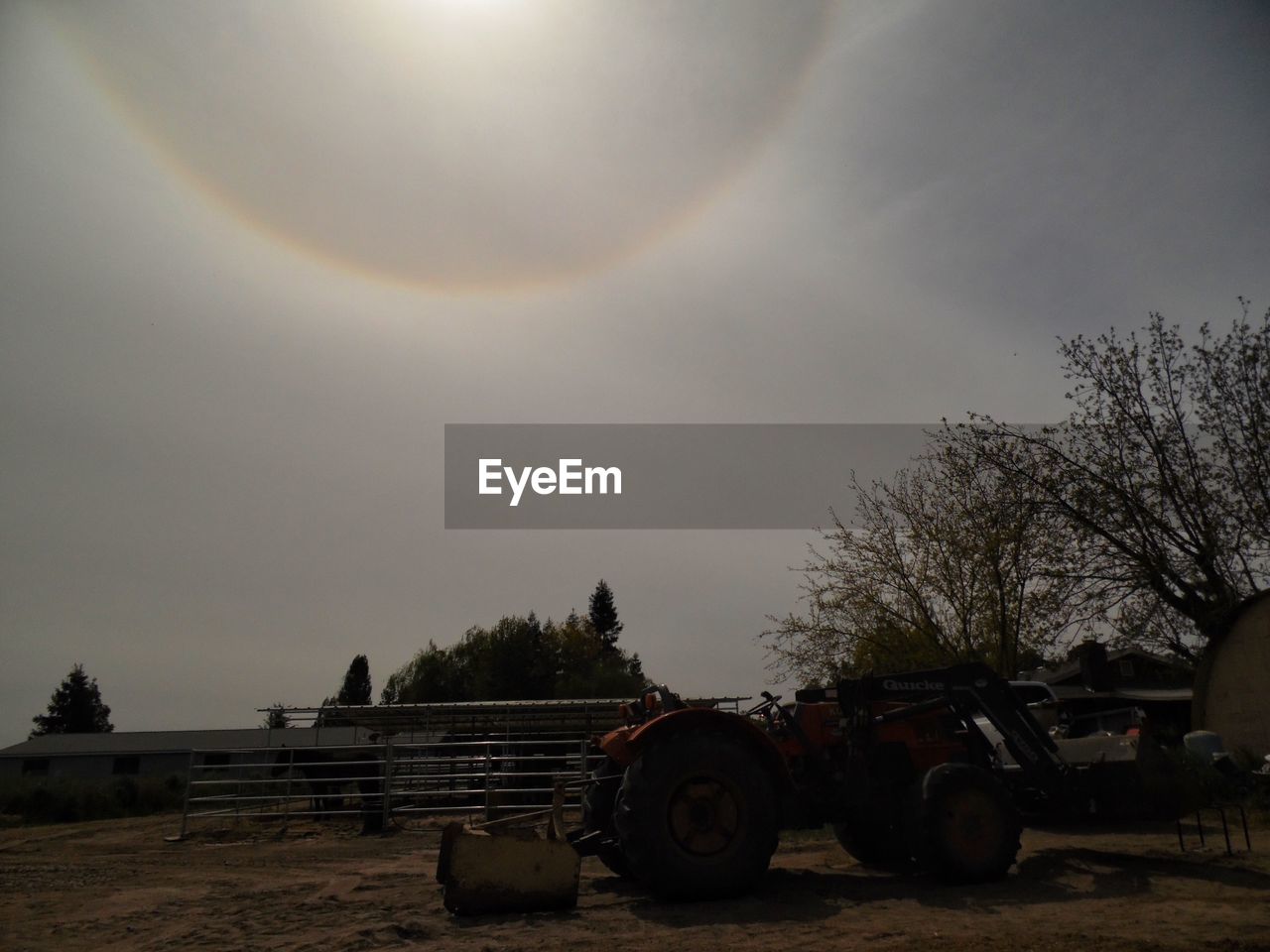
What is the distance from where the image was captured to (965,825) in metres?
7.30

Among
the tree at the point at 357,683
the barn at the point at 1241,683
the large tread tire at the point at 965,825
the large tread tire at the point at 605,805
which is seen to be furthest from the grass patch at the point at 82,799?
the tree at the point at 357,683

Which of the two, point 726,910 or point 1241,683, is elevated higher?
point 1241,683

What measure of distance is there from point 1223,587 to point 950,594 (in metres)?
5.72

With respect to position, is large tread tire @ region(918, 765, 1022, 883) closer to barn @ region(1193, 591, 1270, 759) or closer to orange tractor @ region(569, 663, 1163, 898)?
orange tractor @ region(569, 663, 1163, 898)

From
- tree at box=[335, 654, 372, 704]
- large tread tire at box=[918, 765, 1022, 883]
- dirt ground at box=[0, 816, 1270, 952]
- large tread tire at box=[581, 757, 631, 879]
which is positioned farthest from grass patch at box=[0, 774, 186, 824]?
tree at box=[335, 654, 372, 704]

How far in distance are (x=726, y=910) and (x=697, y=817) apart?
2.44 feet

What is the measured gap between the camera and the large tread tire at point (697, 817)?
6.80 m

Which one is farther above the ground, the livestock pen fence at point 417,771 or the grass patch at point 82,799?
the livestock pen fence at point 417,771

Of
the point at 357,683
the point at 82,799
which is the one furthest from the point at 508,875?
the point at 357,683

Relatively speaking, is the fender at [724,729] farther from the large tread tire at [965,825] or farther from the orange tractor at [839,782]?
the large tread tire at [965,825]

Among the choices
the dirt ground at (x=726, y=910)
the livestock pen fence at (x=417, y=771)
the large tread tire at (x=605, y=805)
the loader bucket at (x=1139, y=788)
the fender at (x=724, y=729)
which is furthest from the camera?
the livestock pen fence at (x=417, y=771)

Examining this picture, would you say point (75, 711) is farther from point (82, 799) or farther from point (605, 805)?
point (605, 805)

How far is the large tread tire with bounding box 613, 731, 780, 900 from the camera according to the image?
680cm

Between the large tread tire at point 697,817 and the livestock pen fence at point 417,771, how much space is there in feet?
25.7
